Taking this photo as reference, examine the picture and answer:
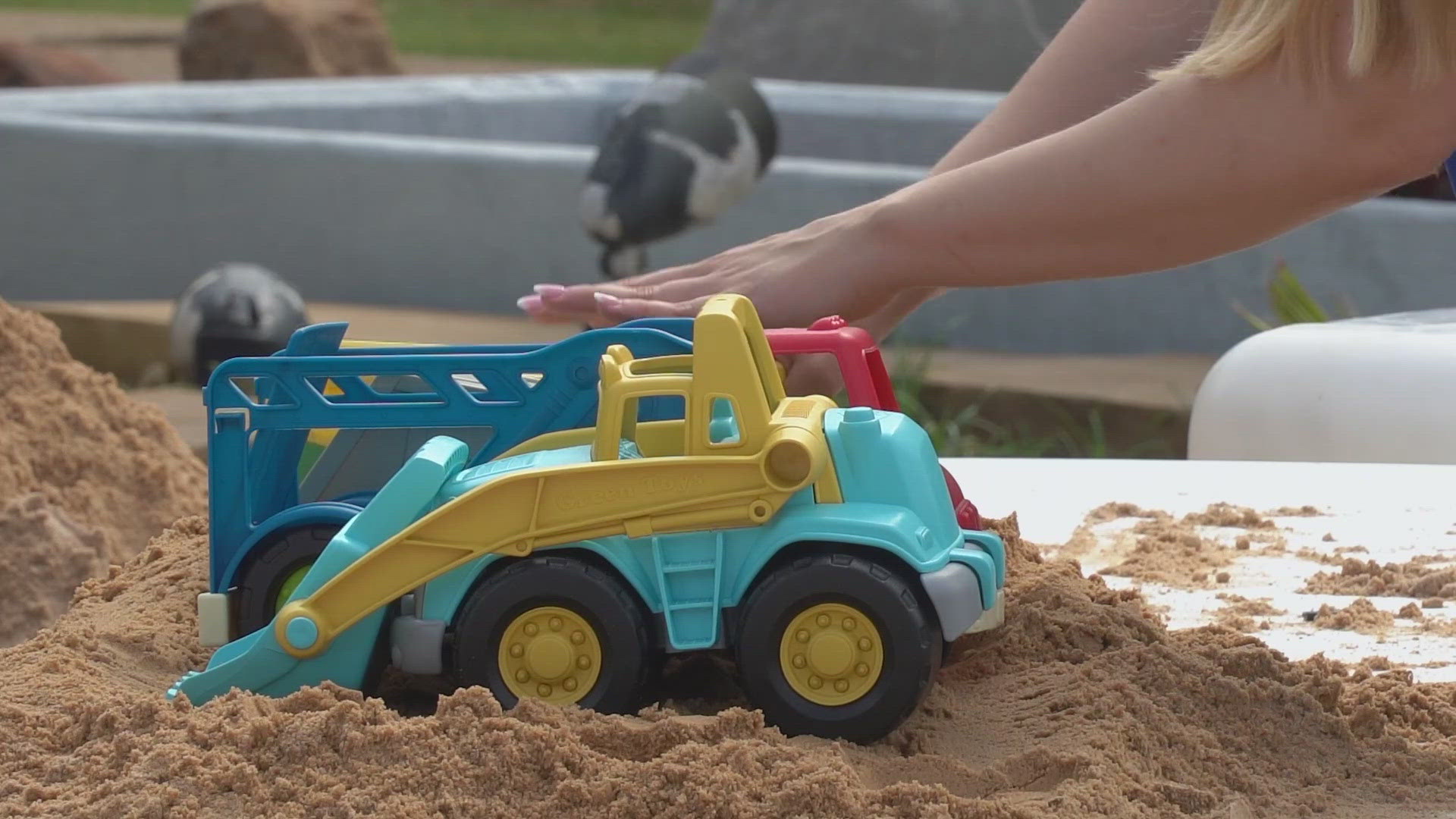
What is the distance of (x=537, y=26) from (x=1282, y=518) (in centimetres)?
1320

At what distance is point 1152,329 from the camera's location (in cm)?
468

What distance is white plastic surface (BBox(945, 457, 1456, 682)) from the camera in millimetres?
1357

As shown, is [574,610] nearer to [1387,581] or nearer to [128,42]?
[1387,581]

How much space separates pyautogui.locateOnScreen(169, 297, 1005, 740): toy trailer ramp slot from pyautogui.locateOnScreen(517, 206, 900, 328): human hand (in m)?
0.23

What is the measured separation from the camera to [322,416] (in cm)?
114

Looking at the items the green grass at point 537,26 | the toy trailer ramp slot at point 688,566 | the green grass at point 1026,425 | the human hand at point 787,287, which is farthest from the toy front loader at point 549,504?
the green grass at point 537,26

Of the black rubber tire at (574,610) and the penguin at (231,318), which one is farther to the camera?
the penguin at (231,318)

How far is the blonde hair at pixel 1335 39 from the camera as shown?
1126 millimetres

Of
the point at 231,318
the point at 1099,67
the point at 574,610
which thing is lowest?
the point at 231,318

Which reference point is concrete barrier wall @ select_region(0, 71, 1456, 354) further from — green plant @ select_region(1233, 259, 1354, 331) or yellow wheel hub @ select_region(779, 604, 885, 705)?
yellow wheel hub @ select_region(779, 604, 885, 705)

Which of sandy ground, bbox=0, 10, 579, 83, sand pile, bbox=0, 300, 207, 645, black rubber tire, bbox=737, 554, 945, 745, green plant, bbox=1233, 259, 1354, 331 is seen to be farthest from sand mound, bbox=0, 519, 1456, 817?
sandy ground, bbox=0, 10, 579, 83

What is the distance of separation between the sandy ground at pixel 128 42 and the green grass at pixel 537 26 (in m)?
0.47

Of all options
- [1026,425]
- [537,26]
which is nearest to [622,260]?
[1026,425]

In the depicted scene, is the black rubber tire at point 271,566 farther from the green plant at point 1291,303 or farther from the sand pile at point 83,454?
the green plant at point 1291,303
